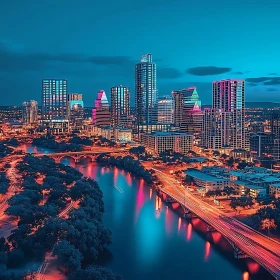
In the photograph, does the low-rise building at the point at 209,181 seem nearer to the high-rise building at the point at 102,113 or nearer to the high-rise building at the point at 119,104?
the high-rise building at the point at 102,113

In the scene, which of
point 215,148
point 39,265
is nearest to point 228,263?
point 39,265

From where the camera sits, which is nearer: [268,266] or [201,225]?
[268,266]

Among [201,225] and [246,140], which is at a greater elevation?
[246,140]

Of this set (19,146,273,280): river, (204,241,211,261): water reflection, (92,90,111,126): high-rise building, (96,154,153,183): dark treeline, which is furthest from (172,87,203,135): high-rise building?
(204,241,211,261): water reflection

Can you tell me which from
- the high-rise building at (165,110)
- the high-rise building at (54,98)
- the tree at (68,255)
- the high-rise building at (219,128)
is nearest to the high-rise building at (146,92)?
the high-rise building at (165,110)

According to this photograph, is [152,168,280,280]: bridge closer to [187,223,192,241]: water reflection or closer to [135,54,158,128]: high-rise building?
[187,223,192,241]: water reflection

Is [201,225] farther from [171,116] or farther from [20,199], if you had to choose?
[171,116]

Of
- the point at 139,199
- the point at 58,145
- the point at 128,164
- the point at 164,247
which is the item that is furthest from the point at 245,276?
the point at 58,145
